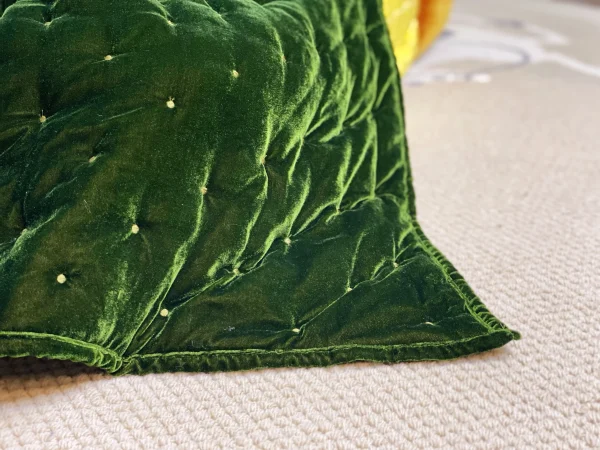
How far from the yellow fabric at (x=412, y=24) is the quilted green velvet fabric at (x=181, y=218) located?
652mm

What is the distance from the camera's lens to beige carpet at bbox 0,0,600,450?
586 millimetres

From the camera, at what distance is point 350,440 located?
1.91 feet

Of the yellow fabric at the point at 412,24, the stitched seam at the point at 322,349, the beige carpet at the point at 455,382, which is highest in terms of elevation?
the yellow fabric at the point at 412,24

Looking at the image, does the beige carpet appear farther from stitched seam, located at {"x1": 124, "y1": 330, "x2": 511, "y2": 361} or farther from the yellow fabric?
the yellow fabric

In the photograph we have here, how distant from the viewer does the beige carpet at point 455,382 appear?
59cm

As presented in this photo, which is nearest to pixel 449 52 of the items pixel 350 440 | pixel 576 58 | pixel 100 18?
pixel 576 58

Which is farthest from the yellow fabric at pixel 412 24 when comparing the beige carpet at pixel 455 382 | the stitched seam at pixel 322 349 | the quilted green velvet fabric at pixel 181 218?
the stitched seam at pixel 322 349

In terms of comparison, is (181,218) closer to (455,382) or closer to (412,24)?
(455,382)

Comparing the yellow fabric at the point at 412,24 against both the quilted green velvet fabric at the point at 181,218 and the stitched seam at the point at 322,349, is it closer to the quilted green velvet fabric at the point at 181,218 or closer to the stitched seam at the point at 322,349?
the quilted green velvet fabric at the point at 181,218

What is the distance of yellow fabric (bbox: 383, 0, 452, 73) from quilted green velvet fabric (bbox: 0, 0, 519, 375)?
652 millimetres

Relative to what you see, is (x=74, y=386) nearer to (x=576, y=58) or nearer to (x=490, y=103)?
(x=490, y=103)

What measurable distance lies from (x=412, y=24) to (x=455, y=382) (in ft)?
3.99

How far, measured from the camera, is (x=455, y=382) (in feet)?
2.13

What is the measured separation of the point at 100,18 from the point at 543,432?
65cm
